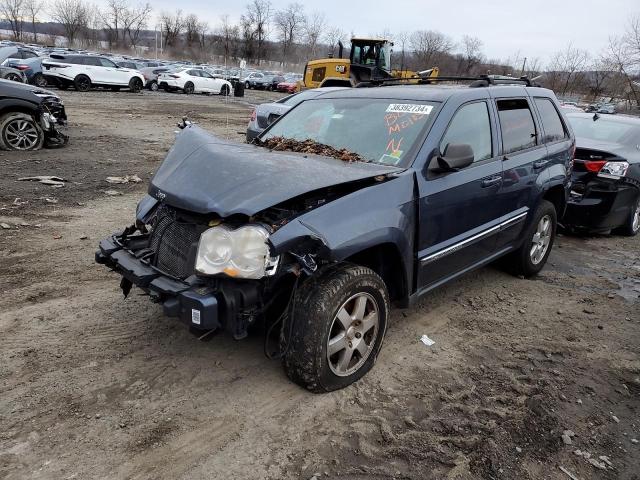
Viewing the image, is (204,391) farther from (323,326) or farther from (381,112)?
(381,112)

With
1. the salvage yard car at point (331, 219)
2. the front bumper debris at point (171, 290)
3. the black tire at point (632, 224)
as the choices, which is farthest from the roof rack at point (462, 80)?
the black tire at point (632, 224)

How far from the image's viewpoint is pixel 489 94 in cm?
430

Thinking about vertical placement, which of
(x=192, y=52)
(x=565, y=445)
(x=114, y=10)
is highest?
(x=114, y=10)

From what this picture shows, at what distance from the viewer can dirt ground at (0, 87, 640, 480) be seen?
2.59m

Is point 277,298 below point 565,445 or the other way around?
the other way around

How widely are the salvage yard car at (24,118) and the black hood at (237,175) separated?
7522mm

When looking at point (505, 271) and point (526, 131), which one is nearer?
point (526, 131)

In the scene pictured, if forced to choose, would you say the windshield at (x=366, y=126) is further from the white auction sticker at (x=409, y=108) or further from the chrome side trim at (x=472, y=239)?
the chrome side trim at (x=472, y=239)

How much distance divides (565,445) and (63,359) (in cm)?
311

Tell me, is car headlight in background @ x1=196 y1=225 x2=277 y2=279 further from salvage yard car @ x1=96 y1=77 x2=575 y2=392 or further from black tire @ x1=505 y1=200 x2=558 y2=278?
black tire @ x1=505 y1=200 x2=558 y2=278

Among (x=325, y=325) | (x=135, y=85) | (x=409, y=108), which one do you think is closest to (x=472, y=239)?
(x=409, y=108)

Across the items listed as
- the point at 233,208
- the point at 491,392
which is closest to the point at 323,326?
the point at 233,208

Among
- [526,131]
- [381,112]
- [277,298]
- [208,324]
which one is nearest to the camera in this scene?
[208,324]

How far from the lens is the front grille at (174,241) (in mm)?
3064
